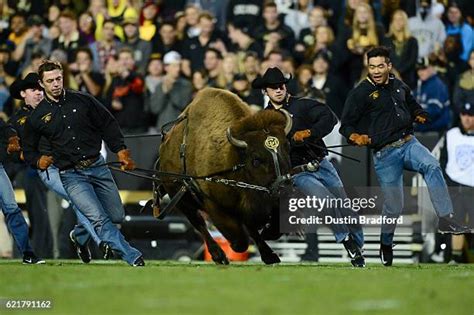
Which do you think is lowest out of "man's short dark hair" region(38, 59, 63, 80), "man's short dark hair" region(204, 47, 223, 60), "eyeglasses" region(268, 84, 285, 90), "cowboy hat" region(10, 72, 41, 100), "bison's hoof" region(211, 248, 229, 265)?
"bison's hoof" region(211, 248, 229, 265)

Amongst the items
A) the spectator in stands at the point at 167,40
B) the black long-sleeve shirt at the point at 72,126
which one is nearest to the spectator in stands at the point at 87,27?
the spectator in stands at the point at 167,40

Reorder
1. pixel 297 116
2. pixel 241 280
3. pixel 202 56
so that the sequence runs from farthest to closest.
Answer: pixel 202 56, pixel 297 116, pixel 241 280

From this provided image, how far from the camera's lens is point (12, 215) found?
1723cm

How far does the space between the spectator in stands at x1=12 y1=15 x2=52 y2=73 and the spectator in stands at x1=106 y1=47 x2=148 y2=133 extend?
2.29 meters

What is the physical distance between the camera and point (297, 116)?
52.8 ft

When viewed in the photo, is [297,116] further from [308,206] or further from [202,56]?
[202,56]

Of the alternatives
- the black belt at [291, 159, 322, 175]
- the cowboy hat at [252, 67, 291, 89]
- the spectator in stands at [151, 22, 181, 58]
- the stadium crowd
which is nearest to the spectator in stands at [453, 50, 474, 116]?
the stadium crowd

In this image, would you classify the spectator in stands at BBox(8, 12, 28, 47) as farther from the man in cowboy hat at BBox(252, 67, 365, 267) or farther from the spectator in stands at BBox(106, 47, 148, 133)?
the man in cowboy hat at BBox(252, 67, 365, 267)

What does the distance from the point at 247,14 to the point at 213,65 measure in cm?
141

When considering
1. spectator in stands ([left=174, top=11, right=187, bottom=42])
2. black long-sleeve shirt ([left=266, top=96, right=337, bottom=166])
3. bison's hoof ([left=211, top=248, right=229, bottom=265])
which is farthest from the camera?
spectator in stands ([left=174, top=11, right=187, bottom=42])

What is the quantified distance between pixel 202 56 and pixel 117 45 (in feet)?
6.21

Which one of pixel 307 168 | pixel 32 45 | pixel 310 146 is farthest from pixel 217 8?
pixel 307 168

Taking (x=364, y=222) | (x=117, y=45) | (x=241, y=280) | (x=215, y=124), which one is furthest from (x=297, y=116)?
(x=117, y=45)

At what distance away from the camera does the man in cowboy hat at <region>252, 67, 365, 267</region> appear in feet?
52.3
